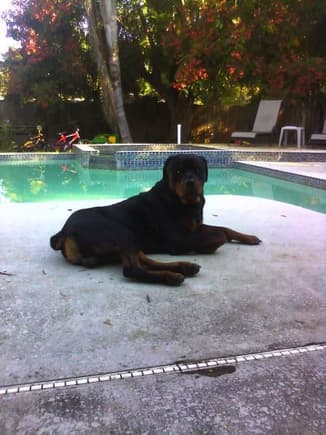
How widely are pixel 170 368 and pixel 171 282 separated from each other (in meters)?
0.83

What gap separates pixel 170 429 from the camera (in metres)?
1.24

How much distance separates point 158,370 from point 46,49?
48.8ft

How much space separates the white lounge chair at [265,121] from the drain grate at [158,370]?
12.2 meters

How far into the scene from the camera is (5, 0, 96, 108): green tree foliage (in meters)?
14.4

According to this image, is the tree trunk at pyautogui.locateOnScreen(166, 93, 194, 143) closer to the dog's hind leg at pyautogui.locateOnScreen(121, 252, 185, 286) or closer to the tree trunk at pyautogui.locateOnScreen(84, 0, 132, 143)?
the tree trunk at pyautogui.locateOnScreen(84, 0, 132, 143)

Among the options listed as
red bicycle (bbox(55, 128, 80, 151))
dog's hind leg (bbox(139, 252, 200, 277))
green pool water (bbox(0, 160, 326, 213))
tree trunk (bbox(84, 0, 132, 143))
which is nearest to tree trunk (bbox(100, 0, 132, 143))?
tree trunk (bbox(84, 0, 132, 143))

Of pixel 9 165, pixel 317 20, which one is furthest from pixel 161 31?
pixel 9 165

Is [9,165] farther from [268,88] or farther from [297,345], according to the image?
[297,345]

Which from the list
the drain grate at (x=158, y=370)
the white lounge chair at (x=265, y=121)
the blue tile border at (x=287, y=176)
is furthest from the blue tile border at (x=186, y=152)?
the drain grate at (x=158, y=370)

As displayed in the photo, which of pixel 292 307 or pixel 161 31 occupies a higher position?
pixel 161 31

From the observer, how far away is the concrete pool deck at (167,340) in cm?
130

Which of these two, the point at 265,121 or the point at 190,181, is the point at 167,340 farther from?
the point at 265,121

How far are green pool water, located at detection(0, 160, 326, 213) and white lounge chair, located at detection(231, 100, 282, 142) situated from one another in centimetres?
399

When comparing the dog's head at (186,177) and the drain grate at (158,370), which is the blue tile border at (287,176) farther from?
the drain grate at (158,370)
